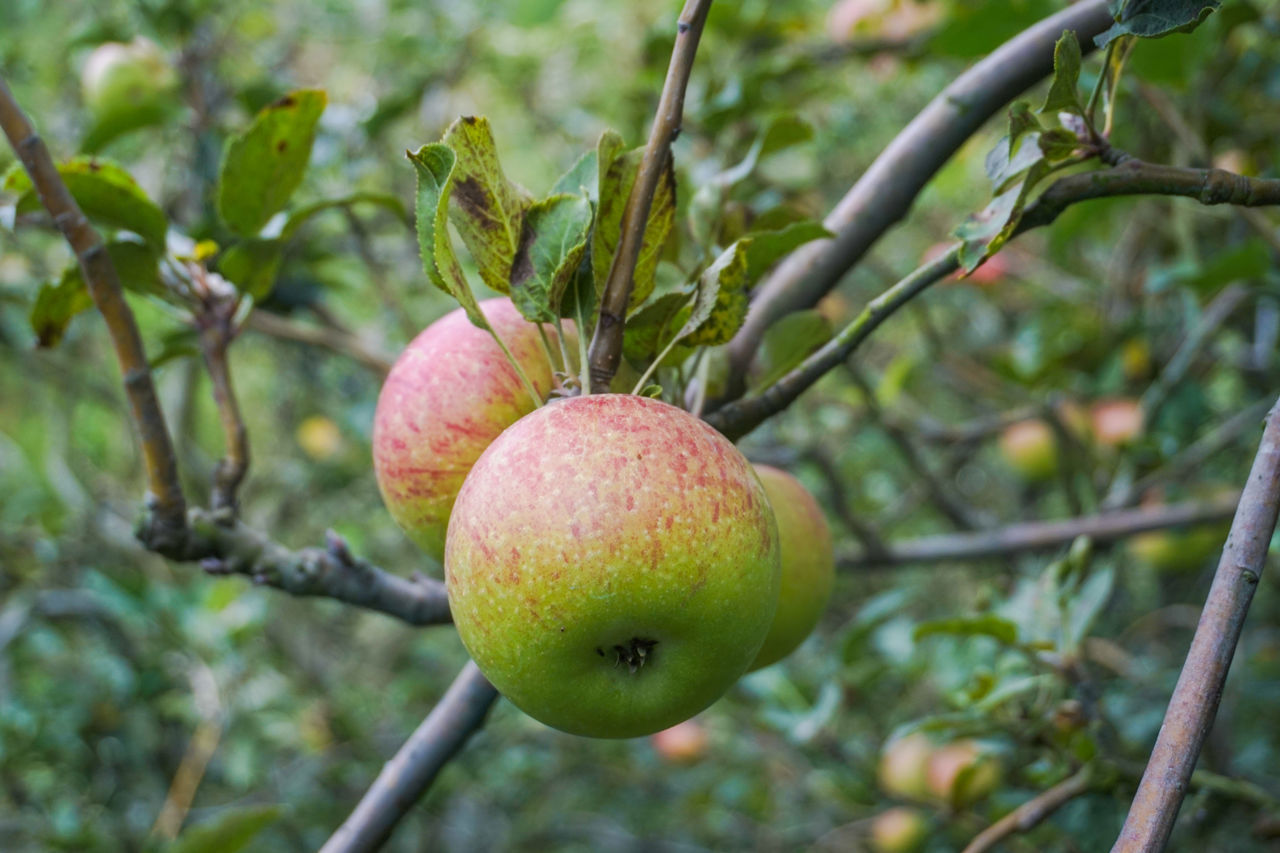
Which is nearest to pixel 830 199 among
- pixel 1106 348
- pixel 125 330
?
pixel 1106 348

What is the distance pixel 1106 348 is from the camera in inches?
76.5

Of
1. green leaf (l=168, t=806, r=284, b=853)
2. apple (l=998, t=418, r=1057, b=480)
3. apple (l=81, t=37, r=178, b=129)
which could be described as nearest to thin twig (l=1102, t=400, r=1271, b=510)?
apple (l=998, t=418, r=1057, b=480)

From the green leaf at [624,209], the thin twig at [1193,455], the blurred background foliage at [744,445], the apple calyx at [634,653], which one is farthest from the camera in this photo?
the thin twig at [1193,455]

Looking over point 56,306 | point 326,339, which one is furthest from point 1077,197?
point 326,339

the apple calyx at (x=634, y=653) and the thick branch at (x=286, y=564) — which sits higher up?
the apple calyx at (x=634, y=653)

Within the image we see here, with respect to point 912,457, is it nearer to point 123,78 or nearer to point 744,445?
point 744,445

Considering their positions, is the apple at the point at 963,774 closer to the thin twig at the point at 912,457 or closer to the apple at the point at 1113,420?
the thin twig at the point at 912,457

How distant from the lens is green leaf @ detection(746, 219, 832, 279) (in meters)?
0.76

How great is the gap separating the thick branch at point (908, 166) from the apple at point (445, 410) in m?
0.20

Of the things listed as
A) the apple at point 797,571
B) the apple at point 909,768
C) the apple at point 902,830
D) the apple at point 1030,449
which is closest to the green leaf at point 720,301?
the apple at point 797,571

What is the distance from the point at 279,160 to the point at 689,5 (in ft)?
1.52

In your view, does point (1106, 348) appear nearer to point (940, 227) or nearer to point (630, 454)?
point (940, 227)

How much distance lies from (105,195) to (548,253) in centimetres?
47

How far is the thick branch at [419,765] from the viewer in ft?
2.93
